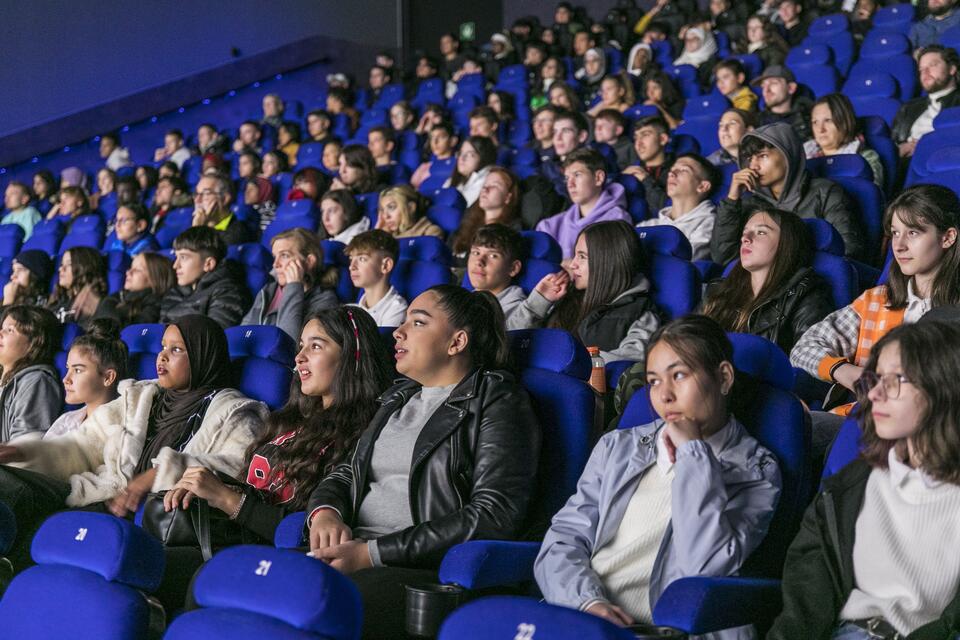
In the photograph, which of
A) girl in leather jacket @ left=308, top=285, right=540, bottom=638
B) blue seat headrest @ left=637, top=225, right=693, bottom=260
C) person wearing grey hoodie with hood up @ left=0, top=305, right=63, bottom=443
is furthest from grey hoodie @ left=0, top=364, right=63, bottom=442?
blue seat headrest @ left=637, top=225, right=693, bottom=260

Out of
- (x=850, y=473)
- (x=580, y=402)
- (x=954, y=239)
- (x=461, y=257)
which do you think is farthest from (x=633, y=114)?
(x=850, y=473)

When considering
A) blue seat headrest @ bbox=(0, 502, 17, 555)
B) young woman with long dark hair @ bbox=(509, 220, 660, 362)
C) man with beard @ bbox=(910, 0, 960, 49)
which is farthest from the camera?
man with beard @ bbox=(910, 0, 960, 49)

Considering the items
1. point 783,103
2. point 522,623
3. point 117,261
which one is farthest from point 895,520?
point 117,261

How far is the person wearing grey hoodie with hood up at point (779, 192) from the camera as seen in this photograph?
3891mm

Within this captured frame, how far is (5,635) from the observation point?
1.87m

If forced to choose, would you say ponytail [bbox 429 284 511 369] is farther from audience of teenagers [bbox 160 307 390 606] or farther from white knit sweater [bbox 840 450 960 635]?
white knit sweater [bbox 840 450 960 635]

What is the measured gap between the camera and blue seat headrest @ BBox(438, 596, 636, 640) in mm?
1392

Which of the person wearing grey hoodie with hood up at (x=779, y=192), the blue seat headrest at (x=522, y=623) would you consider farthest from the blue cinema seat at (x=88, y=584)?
the person wearing grey hoodie with hood up at (x=779, y=192)

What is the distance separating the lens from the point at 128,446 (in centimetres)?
318

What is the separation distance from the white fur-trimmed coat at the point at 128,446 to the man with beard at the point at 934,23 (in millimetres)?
5241

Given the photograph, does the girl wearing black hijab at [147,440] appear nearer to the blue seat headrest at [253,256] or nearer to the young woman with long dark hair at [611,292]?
the young woman with long dark hair at [611,292]

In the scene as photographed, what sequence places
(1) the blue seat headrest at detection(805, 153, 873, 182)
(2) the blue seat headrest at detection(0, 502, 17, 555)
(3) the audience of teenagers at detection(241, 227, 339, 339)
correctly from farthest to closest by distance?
(1) the blue seat headrest at detection(805, 153, 873, 182)
(3) the audience of teenagers at detection(241, 227, 339, 339)
(2) the blue seat headrest at detection(0, 502, 17, 555)

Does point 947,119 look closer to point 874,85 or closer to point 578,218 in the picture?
point 874,85

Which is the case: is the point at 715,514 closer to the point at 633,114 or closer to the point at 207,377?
the point at 207,377
